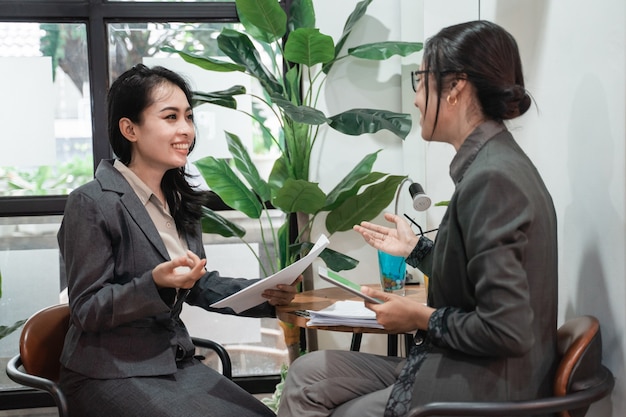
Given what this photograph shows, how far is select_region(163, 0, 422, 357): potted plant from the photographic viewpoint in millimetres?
3205

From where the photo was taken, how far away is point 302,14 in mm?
3416

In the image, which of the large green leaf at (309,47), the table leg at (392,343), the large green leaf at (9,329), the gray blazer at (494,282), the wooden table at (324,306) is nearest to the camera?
the gray blazer at (494,282)

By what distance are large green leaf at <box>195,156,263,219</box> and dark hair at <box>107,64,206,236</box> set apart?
766 mm

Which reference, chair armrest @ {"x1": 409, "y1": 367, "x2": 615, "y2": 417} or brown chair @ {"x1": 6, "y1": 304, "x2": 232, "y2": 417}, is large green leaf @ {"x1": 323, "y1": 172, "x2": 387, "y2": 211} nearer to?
brown chair @ {"x1": 6, "y1": 304, "x2": 232, "y2": 417}

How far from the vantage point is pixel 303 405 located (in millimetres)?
1841

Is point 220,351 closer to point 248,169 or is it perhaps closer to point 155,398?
point 155,398

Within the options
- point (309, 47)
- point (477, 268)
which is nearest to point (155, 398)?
point (477, 268)

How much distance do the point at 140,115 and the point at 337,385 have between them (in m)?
1.09

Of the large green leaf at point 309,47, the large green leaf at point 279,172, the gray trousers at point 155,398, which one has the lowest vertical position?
the gray trousers at point 155,398

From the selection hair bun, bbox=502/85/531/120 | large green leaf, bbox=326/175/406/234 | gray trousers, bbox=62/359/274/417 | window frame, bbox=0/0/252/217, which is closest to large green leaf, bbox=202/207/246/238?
large green leaf, bbox=326/175/406/234

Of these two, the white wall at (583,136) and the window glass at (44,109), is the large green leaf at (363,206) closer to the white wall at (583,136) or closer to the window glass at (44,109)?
the white wall at (583,136)

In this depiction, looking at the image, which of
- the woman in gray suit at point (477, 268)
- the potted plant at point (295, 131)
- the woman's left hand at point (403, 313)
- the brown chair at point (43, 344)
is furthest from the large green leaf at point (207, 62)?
the woman's left hand at point (403, 313)

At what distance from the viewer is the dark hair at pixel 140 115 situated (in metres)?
2.37

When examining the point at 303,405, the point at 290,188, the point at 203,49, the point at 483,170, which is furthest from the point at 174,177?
the point at 203,49
